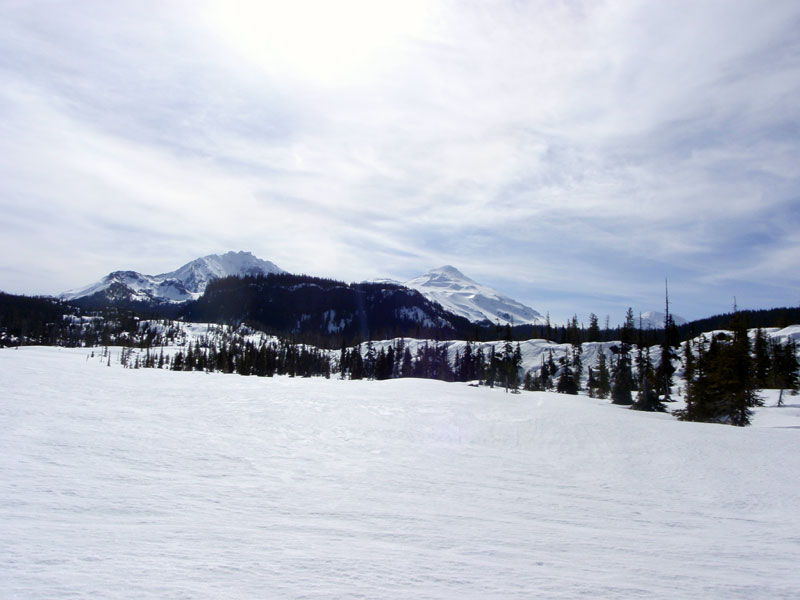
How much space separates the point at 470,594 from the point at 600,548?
350 centimetres

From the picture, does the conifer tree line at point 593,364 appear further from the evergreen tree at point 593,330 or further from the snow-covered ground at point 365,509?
the snow-covered ground at point 365,509

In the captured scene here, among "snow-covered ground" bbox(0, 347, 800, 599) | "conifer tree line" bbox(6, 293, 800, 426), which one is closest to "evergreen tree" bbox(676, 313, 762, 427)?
"conifer tree line" bbox(6, 293, 800, 426)

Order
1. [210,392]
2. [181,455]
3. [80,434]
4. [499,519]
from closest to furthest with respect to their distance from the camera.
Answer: [499,519] → [181,455] → [80,434] → [210,392]

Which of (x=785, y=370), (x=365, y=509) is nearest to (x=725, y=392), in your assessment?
(x=365, y=509)

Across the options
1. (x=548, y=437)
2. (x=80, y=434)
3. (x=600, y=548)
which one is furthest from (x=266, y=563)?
(x=548, y=437)

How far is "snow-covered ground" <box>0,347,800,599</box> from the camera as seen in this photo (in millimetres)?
5402

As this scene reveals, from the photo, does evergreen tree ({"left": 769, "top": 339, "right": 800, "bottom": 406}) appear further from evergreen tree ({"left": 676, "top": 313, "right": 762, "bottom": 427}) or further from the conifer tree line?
evergreen tree ({"left": 676, "top": 313, "right": 762, "bottom": 427})

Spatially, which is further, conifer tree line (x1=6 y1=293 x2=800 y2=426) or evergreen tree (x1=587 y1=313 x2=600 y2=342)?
evergreen tree (x1=587 y1=313 x2=600 y2=342)

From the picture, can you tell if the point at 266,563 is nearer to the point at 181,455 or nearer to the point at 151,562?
the point at 151,562

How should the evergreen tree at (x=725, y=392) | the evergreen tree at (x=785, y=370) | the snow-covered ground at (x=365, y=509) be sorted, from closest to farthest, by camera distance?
1. the snow-covered ground at (x=365, y=509)
2. the evergreen tree at (x=725, y=392)
3. the evergreen tree at (x=785, y=370)

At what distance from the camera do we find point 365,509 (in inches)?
339

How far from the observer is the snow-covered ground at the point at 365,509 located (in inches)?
213

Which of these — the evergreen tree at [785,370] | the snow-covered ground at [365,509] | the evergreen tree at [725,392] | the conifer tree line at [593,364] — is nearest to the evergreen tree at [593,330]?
the conifer tree line at [593,364]

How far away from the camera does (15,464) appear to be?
9.27 meters
